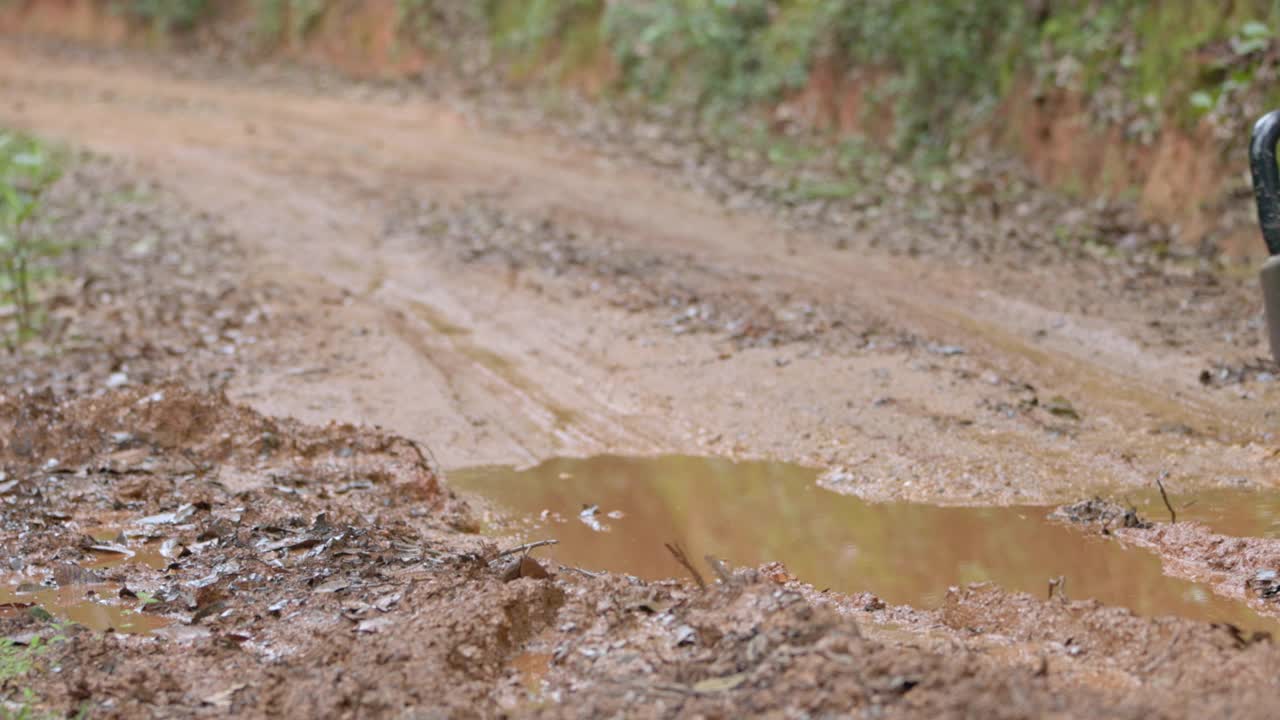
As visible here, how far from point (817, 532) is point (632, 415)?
1.75 metres

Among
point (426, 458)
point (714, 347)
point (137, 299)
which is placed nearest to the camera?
point (426, 458)

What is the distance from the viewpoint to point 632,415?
6699mm

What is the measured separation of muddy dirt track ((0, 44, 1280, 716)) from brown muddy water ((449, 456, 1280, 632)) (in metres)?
0.18

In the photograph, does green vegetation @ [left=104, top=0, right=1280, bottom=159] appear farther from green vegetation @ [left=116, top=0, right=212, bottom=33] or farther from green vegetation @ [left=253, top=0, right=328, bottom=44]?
green vegetation @ [left=116, top=0, right=212, bottom=33]

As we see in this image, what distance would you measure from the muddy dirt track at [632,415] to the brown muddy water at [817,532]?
0.18 metres

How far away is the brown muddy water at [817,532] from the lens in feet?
14.7

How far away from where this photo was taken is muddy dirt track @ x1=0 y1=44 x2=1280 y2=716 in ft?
11.1

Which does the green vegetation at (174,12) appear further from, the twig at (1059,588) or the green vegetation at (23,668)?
the twig at (1059,588)

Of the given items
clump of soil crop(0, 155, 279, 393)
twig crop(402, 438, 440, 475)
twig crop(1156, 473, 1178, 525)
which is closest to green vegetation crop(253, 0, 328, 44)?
clump of soil crop(0, 155, 279, 393)

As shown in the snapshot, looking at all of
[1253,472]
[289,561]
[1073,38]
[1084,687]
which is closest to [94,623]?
[289,561]

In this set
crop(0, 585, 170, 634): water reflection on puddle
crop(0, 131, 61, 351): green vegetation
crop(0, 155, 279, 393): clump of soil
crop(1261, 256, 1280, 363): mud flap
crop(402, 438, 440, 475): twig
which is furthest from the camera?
crop(0, 131, 61, 351): green vegetation

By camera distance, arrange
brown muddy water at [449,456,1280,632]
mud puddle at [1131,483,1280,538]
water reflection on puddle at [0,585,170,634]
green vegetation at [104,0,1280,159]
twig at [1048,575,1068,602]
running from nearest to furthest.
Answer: twig at [1048,575,1068,602]
water reflection on puddle at [0,585,170,634]
brown muddy water at [449,456,1280,632]
mud puddle at [1131,483,1280,538]
green vegetation at [104,0,1280,159]

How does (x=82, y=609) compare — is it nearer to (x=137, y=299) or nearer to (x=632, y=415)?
(x=632, y=415)

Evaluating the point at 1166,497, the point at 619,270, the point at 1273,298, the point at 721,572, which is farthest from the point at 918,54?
the point at 721,572
